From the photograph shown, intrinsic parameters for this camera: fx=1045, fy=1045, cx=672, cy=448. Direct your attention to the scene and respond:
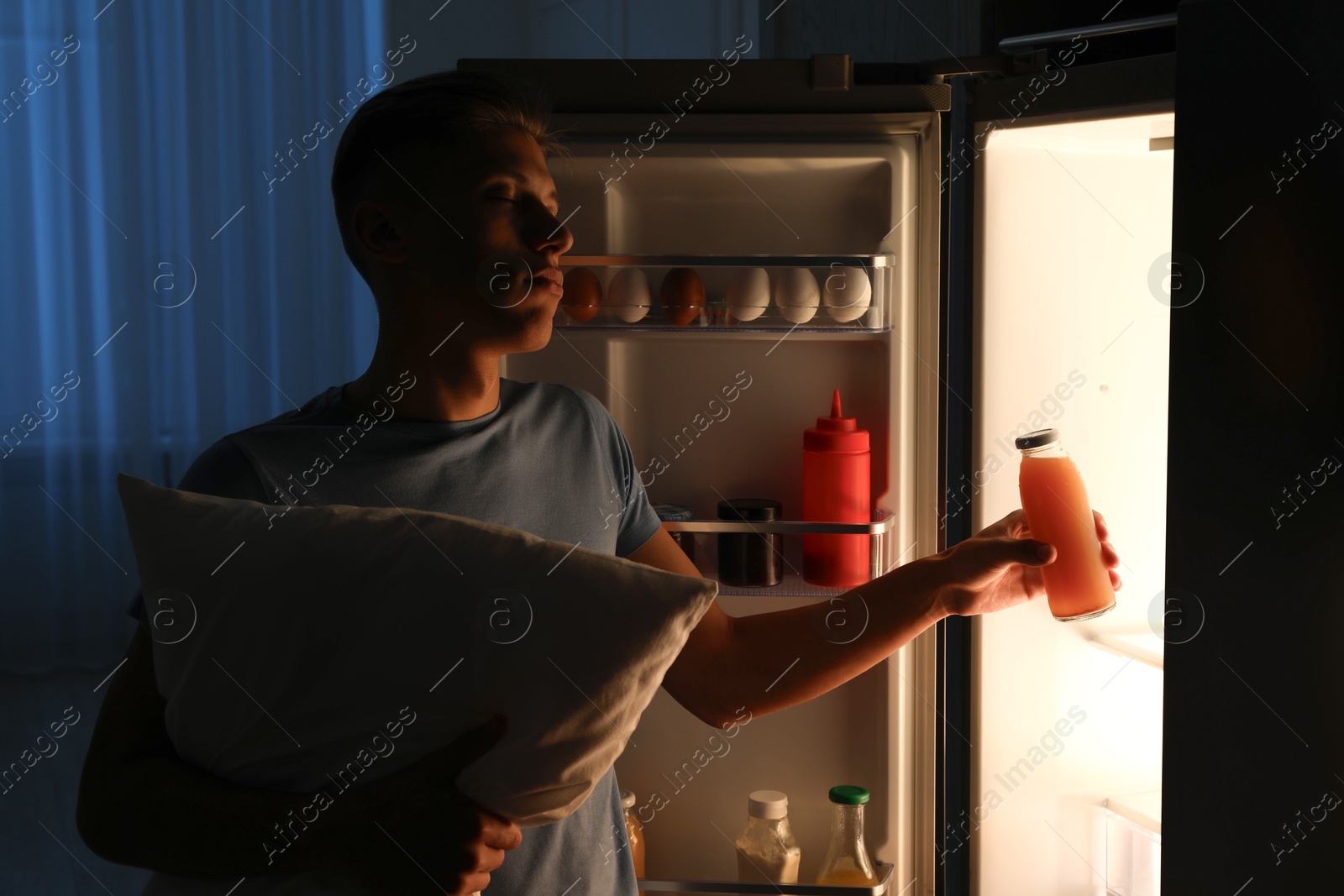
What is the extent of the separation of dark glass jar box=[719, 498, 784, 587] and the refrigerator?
19 millimetres

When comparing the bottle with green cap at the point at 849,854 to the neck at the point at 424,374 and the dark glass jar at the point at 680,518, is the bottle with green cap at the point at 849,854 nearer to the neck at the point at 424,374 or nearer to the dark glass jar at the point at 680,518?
the dark glass jar at the point at 680,518

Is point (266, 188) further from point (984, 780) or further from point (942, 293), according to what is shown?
point (984, 780)

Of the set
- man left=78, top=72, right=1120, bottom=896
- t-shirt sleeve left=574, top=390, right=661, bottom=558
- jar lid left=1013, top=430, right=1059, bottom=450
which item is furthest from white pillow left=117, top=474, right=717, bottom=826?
jar lid left=1013, top=430, right=1059, bottom=450

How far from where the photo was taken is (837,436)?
1283 millimetres

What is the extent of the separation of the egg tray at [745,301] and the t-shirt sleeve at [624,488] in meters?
0.19

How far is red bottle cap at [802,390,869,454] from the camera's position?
1.28m

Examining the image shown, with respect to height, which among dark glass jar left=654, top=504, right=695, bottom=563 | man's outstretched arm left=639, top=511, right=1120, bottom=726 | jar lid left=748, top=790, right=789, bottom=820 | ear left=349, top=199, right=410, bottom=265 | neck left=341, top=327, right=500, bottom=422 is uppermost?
ear left=349, top=199, right=410, bottom=265

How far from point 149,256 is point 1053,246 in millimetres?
2896

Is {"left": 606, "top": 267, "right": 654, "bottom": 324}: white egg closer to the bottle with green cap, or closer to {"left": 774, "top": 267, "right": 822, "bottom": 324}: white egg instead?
{"left": 774, "top": 267, "right": 822, "bottom": 324}: white egg

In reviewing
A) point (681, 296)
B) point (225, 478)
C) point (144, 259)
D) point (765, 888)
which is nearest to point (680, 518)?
point (681, 296)

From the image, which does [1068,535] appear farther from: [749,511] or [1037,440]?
[749,511]

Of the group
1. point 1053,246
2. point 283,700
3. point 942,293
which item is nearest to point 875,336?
point 942,293

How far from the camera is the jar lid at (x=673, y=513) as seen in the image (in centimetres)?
131

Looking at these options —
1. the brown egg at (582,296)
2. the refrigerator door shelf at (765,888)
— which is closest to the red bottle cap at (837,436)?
the brown egg at (582,296)
